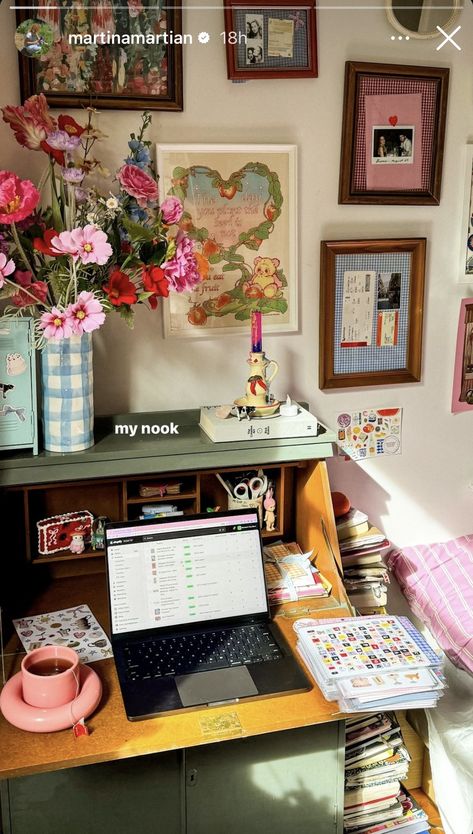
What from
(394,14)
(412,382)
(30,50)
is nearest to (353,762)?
(412,382)

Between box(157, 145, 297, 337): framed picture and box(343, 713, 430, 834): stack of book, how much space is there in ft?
3.22

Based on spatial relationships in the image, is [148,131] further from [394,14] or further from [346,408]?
[346,408]

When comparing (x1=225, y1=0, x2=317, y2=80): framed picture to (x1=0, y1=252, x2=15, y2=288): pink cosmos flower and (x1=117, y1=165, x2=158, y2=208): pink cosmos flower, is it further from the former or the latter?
(x1=0, y1=252, x2=15, y2=288): pink cosmos flower

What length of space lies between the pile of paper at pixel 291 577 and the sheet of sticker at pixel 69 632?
41 cm

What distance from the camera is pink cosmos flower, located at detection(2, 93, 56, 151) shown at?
5.20ft

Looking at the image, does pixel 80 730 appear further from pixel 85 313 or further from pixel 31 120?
pixel 31 120

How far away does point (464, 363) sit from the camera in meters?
2.27

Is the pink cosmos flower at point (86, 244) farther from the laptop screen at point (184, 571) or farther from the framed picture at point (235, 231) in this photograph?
the laptop screen at point (184, 571)

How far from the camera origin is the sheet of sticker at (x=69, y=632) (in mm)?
1677

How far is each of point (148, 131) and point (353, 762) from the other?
151 centimetres

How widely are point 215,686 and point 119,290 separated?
31.6 inches

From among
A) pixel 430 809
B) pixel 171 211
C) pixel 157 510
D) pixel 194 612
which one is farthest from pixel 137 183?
pixel 430 809

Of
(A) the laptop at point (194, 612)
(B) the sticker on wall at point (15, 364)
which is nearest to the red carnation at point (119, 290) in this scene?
(B) the sticker on wall at point (15, 364)

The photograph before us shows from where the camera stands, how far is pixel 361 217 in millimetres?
2096
